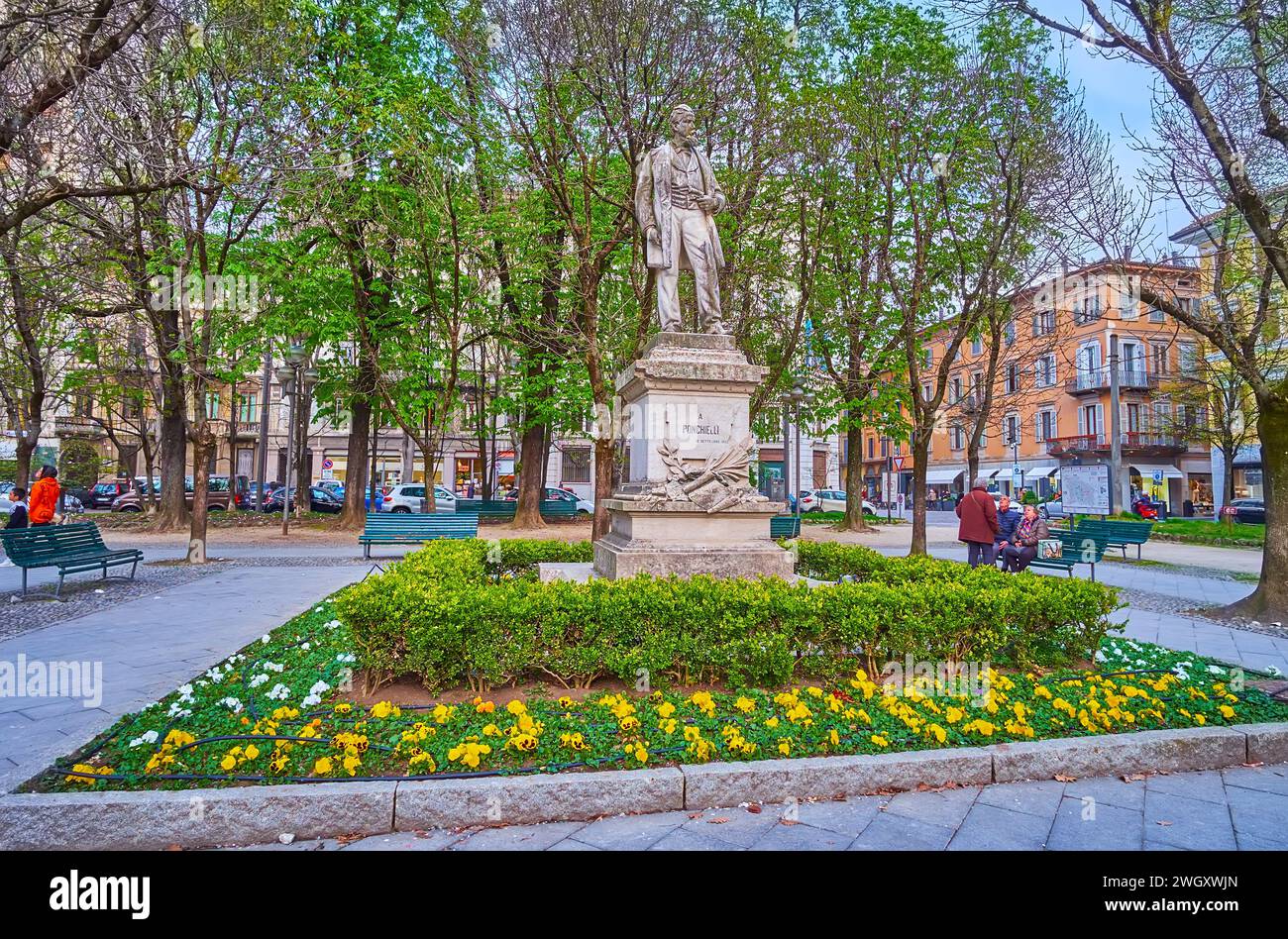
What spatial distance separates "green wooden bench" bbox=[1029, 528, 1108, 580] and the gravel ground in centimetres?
1357

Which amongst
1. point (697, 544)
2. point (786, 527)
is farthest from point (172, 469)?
point (697, 544)

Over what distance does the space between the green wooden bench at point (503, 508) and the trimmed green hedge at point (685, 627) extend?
19.9 metres

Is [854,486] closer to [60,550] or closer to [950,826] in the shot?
[60,550]

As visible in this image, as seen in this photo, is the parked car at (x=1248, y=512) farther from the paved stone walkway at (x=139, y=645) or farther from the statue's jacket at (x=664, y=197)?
the paved stone walkway at (x=139, y=645)

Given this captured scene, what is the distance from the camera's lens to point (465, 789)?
135 inches

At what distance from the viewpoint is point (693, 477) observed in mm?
6957

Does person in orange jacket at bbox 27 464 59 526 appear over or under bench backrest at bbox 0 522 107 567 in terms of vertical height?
over

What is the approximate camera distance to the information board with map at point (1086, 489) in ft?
A: 83.4

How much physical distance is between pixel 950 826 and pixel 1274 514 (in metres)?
9.05

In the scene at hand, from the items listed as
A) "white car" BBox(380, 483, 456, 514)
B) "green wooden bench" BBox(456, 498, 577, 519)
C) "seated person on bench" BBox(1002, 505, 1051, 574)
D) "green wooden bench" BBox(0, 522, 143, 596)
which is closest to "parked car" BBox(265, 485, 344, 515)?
"white car" BBox(380, 483, 456, 514)

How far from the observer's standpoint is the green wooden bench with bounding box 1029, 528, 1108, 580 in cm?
1141

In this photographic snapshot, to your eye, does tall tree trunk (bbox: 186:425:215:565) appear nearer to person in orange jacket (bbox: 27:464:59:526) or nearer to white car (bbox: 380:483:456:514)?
person in orange jacket (bbox: 27:464:59:526)

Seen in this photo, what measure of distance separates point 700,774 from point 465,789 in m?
1.19
